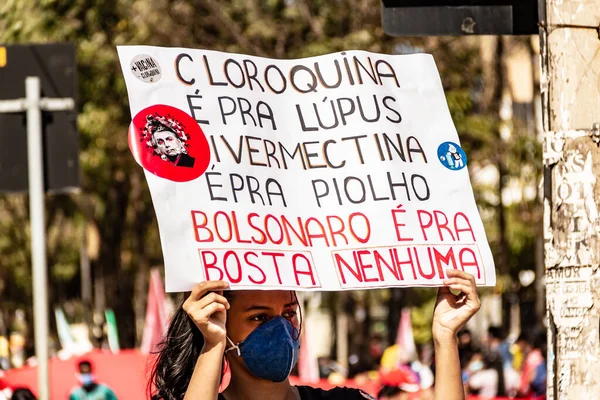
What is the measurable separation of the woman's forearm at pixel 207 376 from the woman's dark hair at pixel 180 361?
194 mm

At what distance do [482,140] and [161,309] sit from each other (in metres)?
5.38

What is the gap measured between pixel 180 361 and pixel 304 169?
2.12 ft

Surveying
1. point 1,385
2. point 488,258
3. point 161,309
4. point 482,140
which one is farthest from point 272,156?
point 482,140

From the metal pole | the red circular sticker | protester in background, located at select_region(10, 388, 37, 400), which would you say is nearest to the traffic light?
the red circular sticker

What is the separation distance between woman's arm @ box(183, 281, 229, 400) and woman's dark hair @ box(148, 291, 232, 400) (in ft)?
0.59

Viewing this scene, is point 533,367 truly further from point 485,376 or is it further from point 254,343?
point 254,343

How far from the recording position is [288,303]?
3.65 meters

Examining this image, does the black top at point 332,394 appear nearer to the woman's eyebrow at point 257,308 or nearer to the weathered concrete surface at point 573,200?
the woman's eyebrow at point 257,308

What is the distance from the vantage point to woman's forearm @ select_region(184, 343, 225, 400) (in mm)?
3355

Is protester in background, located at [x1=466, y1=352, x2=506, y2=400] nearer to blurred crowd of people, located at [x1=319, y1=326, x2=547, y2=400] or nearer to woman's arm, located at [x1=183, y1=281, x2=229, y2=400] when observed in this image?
blurred crowd of people, located at [x1=319, y1=326, x2=547, y2=400]

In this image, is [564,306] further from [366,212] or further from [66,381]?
[66,381]

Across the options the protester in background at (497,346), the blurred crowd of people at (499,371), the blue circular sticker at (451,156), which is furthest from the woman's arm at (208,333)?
the protester in background at (497,346)

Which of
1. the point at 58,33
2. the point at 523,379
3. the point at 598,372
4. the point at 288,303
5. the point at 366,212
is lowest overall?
the point at 523,379

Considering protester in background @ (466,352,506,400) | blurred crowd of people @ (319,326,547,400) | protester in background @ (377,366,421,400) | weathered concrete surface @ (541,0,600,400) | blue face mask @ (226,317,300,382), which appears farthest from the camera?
protester in background @ (466,352,506,400)
